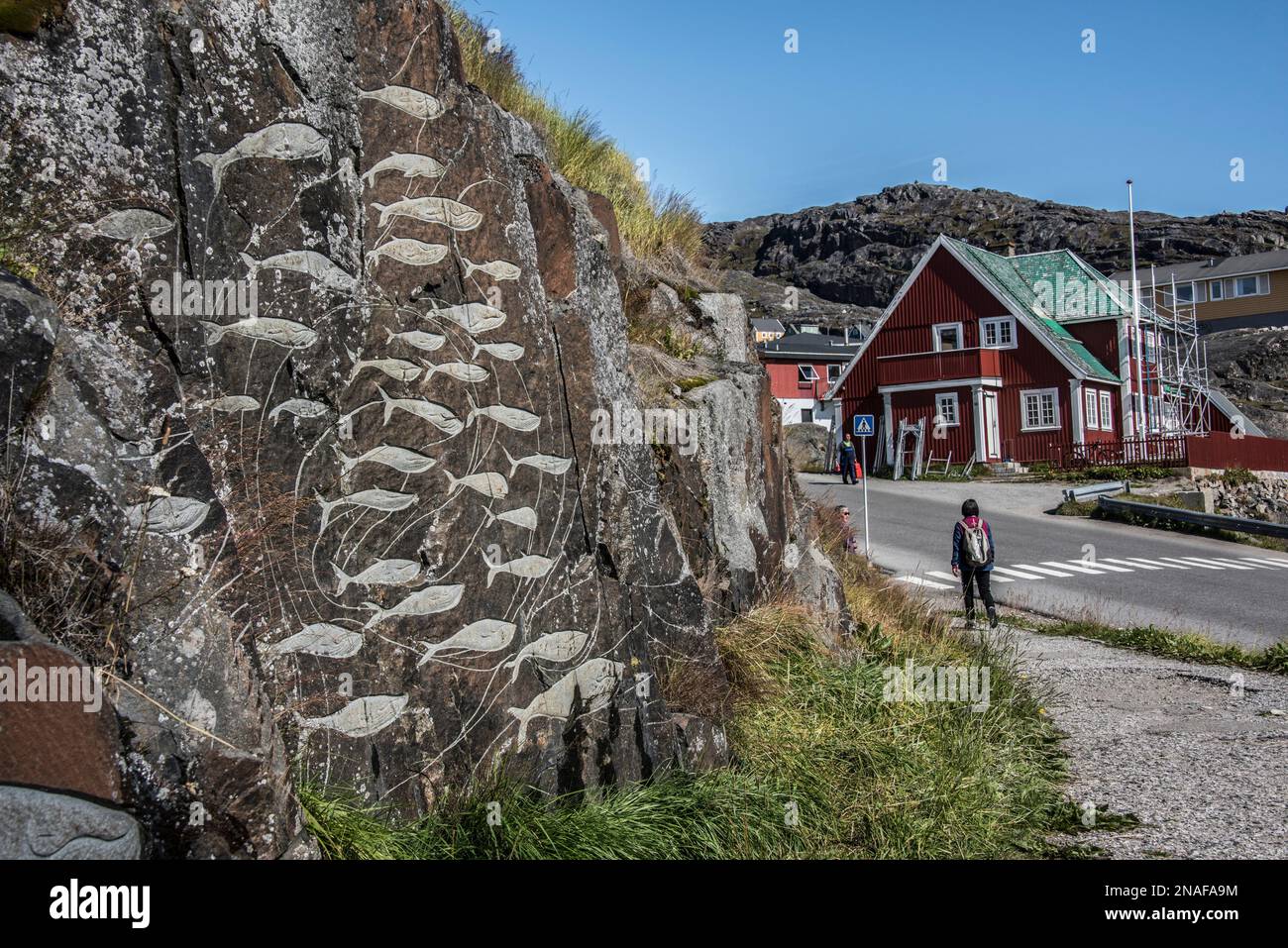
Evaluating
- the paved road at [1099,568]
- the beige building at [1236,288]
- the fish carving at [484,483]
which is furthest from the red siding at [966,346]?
the fish carving at [484,483]

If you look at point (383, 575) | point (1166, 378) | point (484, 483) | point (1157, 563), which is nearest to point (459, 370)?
point (484, 483)

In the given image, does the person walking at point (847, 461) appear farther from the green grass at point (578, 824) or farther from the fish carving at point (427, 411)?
the fish carving at point (427, 411)

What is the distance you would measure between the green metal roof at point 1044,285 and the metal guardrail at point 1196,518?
39.2ft

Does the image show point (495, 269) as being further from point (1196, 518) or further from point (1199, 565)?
point (1196, 518)

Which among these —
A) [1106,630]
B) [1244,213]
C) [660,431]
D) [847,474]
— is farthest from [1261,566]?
[1244,213]

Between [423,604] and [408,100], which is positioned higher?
[408,100]

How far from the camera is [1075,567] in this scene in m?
18.4

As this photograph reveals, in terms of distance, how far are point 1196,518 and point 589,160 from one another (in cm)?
1941

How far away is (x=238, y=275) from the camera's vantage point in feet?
13.8

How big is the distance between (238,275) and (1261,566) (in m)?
19.8

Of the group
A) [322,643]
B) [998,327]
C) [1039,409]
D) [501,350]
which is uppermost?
[998,327]

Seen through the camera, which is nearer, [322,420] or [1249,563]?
[322,420]

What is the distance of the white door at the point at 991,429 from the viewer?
3653 cm

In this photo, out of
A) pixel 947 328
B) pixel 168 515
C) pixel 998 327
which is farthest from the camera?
pixel 947 328
